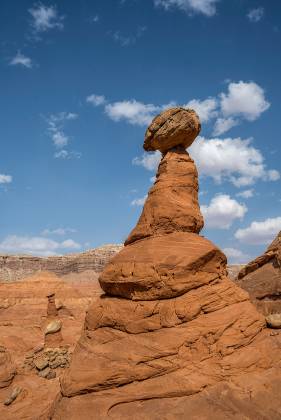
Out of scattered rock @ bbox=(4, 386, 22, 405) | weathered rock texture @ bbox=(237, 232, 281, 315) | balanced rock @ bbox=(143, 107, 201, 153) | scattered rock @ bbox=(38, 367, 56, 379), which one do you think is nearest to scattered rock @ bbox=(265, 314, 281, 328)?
weathered rock texture @ bbox=(237, 232, 281, 315)

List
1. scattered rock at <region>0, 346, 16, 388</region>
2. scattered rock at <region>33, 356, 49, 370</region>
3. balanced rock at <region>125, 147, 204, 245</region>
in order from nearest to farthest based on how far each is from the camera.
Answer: balanced rock at <region>125, 147, 204, 245</region>
scattered rock at <region>0, 346, 16, 388</region>
scattered rock at <region>33, 356, 49, 370</region>

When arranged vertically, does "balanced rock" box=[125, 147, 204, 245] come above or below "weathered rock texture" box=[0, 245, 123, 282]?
below

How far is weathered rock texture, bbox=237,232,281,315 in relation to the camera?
1459 cm

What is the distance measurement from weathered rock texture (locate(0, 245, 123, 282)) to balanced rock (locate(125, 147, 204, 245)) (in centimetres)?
7274

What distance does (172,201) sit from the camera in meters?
12.1

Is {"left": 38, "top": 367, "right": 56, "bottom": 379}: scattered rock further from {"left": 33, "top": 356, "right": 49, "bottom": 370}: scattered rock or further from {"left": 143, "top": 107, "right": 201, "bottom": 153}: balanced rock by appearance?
{"left": 143, "top": 107, "right": 201, "bottom": 153}: balanced rock

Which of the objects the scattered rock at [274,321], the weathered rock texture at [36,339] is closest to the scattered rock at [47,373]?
the weathered rock texture at [36,339]

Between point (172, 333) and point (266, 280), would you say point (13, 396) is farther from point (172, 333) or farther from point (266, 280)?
point (266, 280)

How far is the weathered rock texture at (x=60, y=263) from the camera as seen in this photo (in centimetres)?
8181

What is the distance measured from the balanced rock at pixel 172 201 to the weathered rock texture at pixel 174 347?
66cm

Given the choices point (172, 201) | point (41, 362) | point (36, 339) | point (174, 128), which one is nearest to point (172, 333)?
point (172, 201)

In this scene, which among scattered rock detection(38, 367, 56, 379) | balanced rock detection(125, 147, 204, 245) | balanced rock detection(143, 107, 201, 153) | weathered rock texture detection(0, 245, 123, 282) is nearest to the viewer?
balanced rock detection(125, 147, 204, 245)

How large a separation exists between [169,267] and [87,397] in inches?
160

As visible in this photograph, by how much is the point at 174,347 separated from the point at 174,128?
7.62 m
